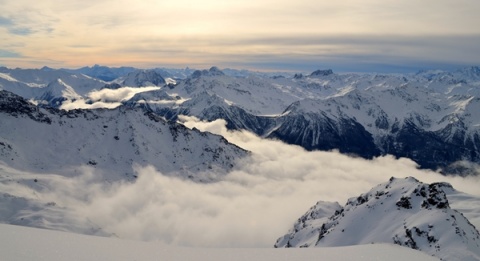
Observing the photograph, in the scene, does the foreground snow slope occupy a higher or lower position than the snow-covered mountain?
higher

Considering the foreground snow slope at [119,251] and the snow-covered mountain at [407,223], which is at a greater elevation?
the foreground snow slope at [119,251]

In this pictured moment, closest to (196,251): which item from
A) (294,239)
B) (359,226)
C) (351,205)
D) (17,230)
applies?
(17,230)

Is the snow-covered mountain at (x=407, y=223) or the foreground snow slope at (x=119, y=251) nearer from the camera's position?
the foreground snow slope at (x=119, y=251)

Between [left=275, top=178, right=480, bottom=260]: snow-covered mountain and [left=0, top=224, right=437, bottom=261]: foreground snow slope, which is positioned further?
[left=275, top=178, right=480, bottom=260]: snow-covered mountain

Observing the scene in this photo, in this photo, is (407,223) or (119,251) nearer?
(119,251)

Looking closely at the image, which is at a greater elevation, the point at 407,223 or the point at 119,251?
the point at 119,251
